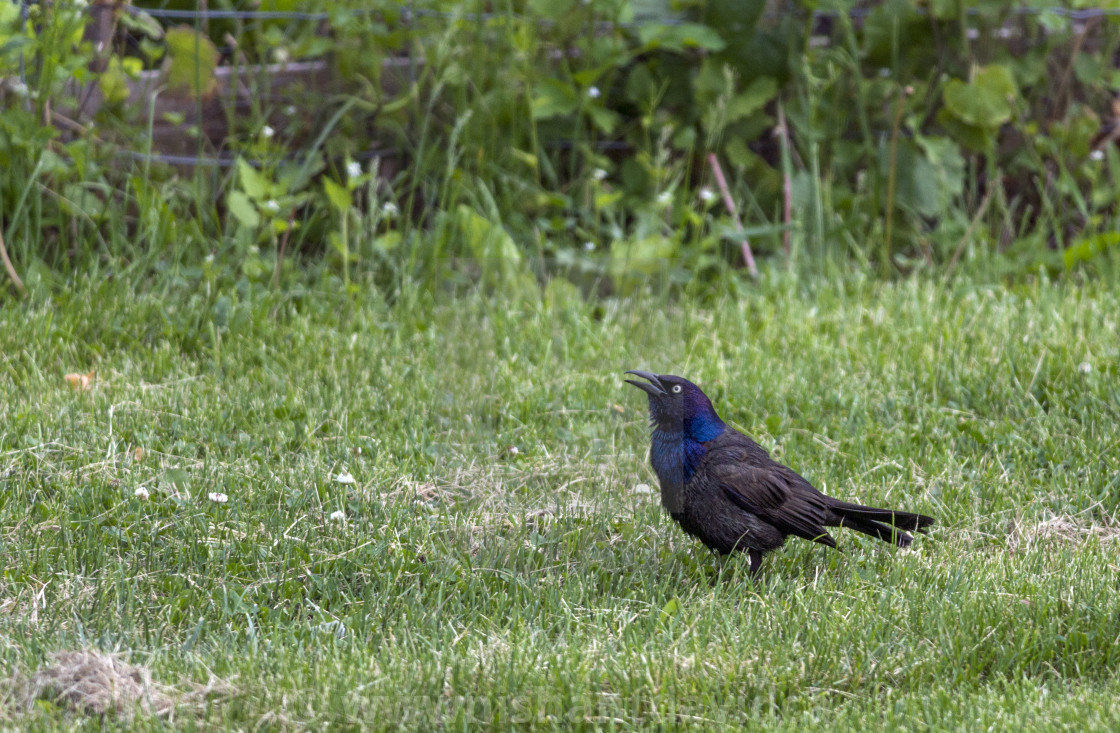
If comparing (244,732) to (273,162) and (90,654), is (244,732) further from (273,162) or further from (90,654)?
(273,162)

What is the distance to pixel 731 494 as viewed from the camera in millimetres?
3336

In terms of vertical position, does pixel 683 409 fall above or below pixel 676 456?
above

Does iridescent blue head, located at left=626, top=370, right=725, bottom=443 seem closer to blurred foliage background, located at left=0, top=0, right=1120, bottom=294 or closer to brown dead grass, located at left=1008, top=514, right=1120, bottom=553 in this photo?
brown dead grass, located at left=1008, top=514, right=1120, bottom=553

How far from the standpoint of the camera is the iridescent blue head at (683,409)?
3453 mm

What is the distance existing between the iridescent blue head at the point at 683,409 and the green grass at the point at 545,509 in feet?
1.27

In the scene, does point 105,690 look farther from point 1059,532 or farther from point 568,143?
point 568,143

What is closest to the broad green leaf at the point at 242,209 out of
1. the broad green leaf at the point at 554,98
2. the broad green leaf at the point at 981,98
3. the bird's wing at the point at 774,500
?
the broad green leaf at the point at 554,98

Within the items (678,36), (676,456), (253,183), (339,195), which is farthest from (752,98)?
(676,456)

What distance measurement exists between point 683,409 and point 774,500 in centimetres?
37

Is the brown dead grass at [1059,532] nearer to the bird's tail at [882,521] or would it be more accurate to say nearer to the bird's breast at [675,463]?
the bird's tail at [882,521]

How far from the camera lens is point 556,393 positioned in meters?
4.62

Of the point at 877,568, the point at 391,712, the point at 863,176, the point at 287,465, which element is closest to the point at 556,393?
the point at 287,465

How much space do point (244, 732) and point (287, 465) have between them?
1.58 m

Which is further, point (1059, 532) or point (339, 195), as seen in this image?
point (339, 195)
